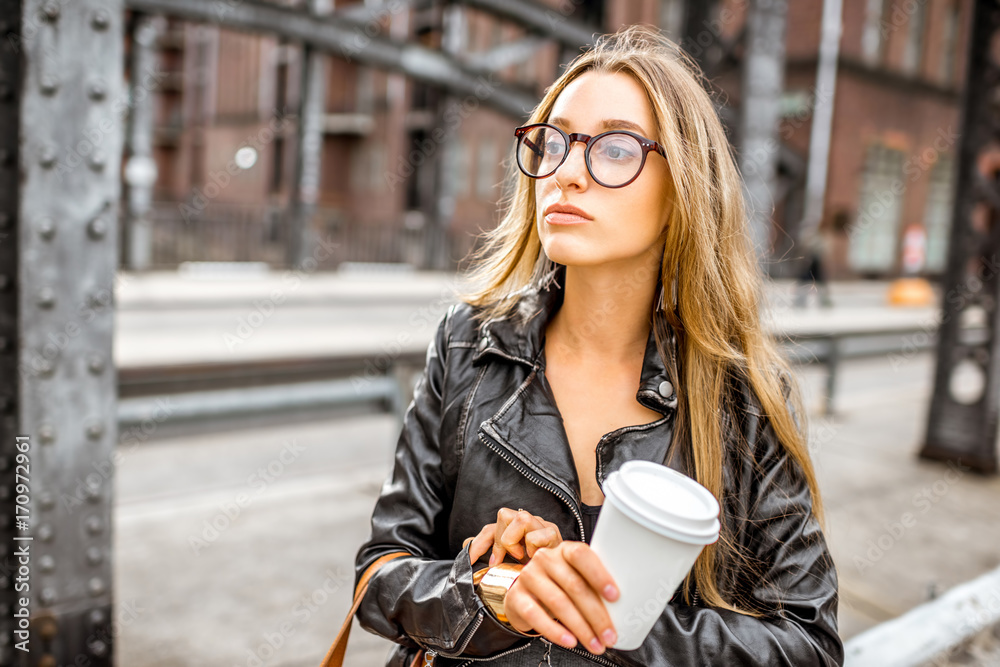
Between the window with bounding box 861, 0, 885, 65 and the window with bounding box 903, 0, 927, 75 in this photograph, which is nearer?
the window with bounding box 861, 0, 885, 65

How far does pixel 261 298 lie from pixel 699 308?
1250 cm

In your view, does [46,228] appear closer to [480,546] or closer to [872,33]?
[480,546]

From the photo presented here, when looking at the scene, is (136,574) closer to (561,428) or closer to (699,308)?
(561,428)

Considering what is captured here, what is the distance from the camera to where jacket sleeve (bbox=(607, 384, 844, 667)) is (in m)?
1.37

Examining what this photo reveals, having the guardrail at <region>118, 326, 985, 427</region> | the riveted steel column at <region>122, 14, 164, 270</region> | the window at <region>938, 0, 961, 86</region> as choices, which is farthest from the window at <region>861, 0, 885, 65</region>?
the guardrail at <region>118, 326, 985, 427</region>

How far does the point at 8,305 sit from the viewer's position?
2.17m

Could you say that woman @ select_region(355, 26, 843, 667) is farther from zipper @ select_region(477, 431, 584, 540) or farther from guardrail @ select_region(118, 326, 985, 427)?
guardrail @ select_region(118, 326, 985, 427)

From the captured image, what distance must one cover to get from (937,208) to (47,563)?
3091cm

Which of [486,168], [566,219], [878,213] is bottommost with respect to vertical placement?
[566,219]

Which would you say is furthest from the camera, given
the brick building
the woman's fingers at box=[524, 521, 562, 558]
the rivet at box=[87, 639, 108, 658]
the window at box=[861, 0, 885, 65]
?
the window at box=[861, 0, 885, 65]

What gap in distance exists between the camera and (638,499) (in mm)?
1048

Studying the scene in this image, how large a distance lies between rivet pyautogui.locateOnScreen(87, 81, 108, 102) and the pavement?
1.50m

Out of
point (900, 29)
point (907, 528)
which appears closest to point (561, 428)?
point (907, 528)

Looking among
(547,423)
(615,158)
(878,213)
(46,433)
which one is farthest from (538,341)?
(878,213)
